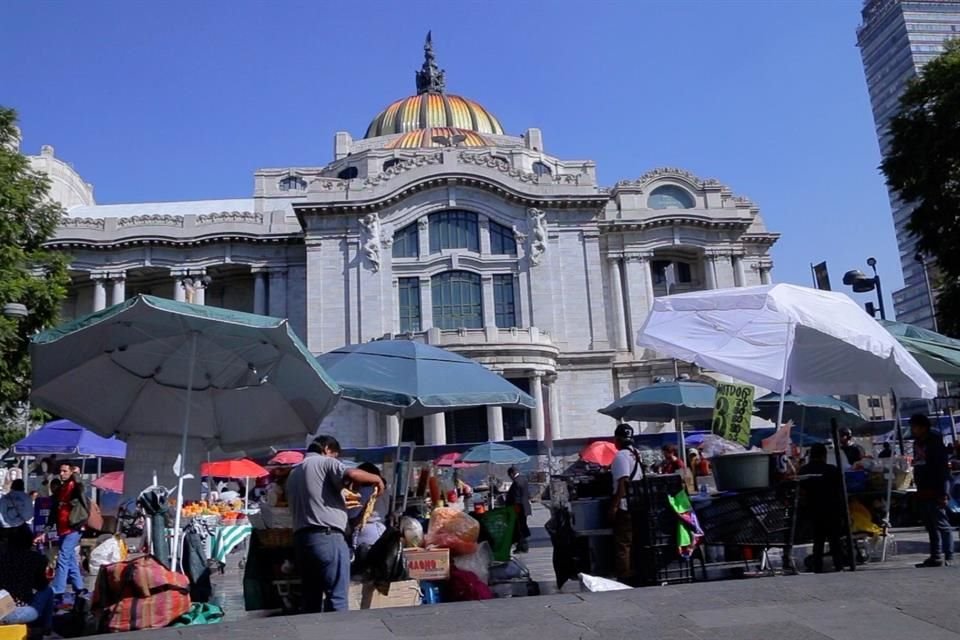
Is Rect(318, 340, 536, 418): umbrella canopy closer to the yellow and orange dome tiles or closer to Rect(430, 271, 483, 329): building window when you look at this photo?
Rect(430, 271, 483, 329): building window

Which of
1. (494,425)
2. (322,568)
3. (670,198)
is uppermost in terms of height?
(670,198)

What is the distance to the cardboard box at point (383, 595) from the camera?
6.93 m

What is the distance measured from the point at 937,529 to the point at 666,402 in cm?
818

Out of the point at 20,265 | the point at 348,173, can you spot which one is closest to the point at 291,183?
the point at 348,173

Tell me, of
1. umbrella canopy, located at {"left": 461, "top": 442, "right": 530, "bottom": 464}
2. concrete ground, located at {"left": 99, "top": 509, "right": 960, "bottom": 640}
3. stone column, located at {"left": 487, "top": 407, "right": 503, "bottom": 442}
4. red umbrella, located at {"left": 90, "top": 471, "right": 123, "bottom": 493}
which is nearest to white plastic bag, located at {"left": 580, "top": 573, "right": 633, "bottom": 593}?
concrete ground, located at {"left": 99, "top": 509, "right": 960, "bottom": 640}

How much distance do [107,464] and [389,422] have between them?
12183 millimetres

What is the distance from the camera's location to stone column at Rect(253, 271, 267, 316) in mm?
44031

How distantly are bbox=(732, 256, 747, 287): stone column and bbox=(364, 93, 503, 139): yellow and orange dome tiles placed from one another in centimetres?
2593

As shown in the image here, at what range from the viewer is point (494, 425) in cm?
3553

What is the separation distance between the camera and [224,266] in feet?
148

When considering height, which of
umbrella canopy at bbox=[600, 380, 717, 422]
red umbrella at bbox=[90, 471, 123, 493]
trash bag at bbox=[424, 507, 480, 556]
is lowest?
trash bag at bbox=[424, 507, 480, 556]

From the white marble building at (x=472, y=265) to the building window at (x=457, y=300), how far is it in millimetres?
74

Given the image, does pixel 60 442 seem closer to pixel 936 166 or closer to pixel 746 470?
pixel 746 470

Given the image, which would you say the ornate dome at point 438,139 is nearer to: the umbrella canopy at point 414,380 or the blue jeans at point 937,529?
the umbrella canopy at point 414,380
